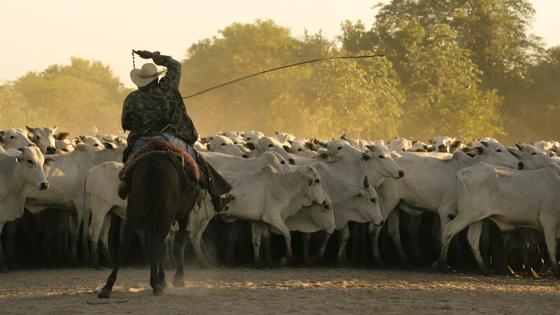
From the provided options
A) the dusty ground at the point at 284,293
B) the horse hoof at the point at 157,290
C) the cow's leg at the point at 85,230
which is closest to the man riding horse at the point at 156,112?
the horse hoof at the point at 157,290

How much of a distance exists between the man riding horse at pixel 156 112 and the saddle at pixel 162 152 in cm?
12

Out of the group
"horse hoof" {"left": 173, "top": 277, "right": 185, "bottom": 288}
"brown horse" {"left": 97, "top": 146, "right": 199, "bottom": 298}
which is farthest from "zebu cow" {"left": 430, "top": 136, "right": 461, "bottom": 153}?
"brown horse" {"left": 97, "top": 146, "right": 199, "bottom": 298}

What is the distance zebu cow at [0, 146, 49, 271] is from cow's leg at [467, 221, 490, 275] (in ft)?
18.2

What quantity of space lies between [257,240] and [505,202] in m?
3.31

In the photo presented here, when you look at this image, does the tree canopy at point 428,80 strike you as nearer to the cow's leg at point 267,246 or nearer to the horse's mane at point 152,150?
the cow's leg at point 267,246

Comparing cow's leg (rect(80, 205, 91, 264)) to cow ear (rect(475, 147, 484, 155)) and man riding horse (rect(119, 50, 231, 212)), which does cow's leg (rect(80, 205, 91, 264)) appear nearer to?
man riding horse (rect(119, 50, 231, 212))

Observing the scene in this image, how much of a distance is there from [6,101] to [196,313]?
6778cm

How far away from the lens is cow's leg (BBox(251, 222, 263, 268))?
14289mm

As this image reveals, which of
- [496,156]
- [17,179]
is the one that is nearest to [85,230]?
[17,179]

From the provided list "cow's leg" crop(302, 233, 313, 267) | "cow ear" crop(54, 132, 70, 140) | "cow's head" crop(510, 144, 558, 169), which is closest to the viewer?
"cow's leg" crop(302, 233, 313, 267)

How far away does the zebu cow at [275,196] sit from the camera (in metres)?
14.5

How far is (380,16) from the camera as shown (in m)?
55.9

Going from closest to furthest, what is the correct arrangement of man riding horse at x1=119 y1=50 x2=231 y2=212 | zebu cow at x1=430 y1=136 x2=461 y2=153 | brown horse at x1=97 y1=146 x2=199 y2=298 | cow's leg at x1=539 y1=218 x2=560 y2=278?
brown horse at x1=97 y1=146 x2=199 y2=298, man riding horse at x1=119 y1=50 x2=231 y2=212, cow's leg at x1=539 y1=218 x2=560 y2=278, zebu cow at x1=430 y1=136 x2=461 y2=153

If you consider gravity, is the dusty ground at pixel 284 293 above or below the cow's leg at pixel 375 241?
below
